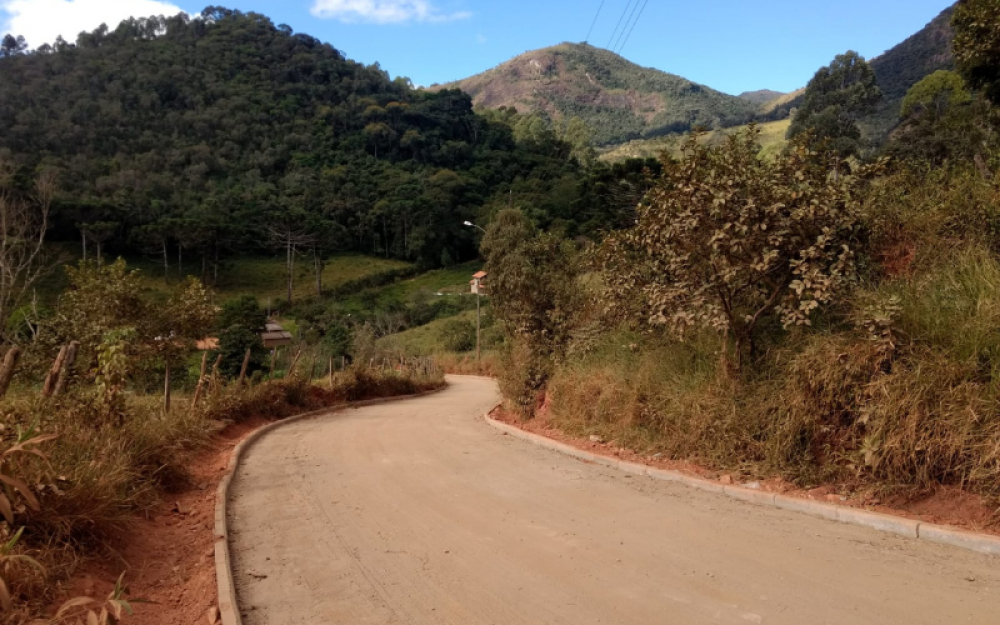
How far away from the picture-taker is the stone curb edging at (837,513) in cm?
486

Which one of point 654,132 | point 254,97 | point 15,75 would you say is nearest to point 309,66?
point 254,97

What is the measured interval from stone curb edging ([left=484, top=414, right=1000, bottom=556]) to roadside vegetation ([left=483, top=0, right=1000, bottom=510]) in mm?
401

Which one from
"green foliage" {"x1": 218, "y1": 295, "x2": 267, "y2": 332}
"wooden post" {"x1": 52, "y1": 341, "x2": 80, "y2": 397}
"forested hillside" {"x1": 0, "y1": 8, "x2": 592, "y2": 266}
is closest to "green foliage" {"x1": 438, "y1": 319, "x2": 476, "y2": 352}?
"green foliage" {"x1": 218, "y1": 295, "x2": 267, "y2": 332}

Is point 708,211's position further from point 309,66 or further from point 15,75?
point 309,66

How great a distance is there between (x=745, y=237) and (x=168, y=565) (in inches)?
258

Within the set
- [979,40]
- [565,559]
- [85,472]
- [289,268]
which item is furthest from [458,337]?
[565,559]

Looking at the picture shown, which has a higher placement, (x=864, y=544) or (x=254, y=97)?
(x=254, y=97)

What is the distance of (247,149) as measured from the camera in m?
105

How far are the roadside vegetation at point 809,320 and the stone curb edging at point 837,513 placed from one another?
0.40 meters

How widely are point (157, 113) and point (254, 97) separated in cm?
1885

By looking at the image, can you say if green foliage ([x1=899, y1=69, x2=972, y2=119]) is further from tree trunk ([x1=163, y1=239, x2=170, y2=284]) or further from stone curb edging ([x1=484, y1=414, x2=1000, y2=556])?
tree trunk ([x1=163, y1=239, x2=170, y2=284])

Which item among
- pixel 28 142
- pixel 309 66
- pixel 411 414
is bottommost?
pixel 411 414

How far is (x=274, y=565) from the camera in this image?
16.9 feet

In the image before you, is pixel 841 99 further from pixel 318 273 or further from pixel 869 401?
pixel 318 273
